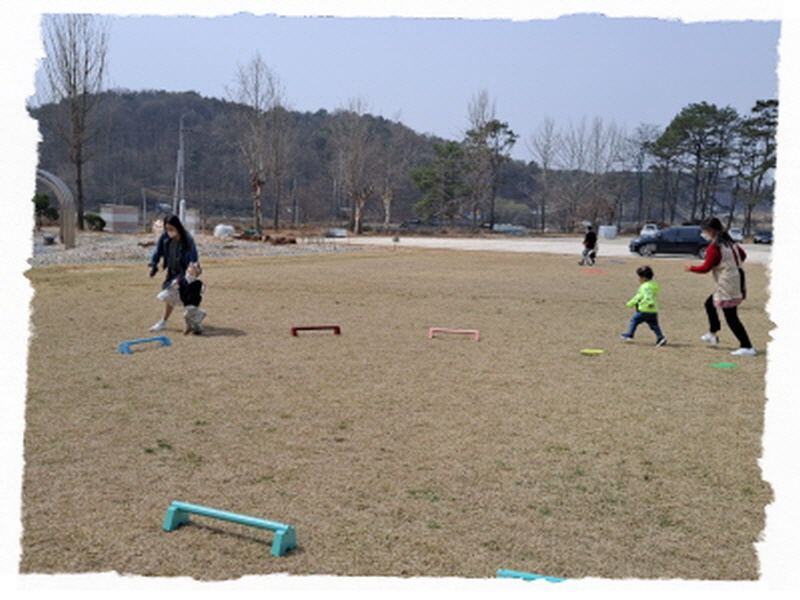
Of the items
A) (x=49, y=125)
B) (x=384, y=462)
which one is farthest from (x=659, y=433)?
(x=49, y=125)

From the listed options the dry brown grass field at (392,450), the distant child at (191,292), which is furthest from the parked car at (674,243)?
the distant child at (191,292)

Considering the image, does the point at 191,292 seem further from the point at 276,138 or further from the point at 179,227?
the point at 276,138

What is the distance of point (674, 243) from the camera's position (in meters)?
35.5

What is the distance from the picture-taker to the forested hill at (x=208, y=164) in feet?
275

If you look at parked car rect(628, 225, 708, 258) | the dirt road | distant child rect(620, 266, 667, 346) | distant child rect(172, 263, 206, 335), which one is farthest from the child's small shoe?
the dirt road

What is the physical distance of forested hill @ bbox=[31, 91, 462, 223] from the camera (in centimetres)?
8381

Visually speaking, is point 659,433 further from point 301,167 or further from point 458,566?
point 301,167

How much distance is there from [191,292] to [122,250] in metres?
17.1

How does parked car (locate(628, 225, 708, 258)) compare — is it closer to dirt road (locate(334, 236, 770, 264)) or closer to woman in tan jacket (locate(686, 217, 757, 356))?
dirt road (locate(334, 236, 770, 264))

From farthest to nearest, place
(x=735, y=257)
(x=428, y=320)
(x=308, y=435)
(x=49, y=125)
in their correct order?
(x=49, y=125) < (x=428, y=320) < (x=735, y=257) < (x=308, y=435)

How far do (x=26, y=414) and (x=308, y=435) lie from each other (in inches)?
88.4

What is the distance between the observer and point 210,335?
988cm

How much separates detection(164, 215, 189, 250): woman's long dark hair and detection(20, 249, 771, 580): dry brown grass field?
122cm

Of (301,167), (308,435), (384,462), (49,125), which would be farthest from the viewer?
(301,167)
